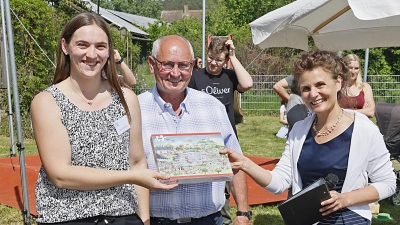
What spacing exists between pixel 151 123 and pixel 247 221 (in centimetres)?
88

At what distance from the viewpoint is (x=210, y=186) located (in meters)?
2.61

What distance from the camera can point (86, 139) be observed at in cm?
206

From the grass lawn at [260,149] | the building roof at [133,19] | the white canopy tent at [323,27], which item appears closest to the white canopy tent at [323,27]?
the white canopy tent at [323,27]

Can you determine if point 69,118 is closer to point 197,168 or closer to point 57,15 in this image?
point 197,168

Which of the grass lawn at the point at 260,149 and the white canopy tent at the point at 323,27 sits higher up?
the white canopy tent at the point at 323,27

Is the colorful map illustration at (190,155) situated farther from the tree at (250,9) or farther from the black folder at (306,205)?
the tree at (250,9)

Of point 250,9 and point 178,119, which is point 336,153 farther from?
point 250,9

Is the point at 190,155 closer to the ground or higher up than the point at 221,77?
closer to the ground

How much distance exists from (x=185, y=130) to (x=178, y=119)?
0.07 metres

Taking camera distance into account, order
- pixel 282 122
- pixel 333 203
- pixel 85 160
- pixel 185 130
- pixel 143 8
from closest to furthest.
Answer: pixel 85 160, pixel 333 203, pixel 185 130, pixel 282 122, pixel 143 8

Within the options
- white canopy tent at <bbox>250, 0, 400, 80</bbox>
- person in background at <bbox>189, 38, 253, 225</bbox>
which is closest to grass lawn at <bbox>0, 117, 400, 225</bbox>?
person in background at <bbox>189, 38, 253, 225</bbox>

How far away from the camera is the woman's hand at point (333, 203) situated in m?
2.34

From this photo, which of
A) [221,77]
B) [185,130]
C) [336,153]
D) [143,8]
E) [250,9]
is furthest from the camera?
[143,8]

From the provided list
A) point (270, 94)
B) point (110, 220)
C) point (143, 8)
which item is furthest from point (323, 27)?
point (143, 8)
